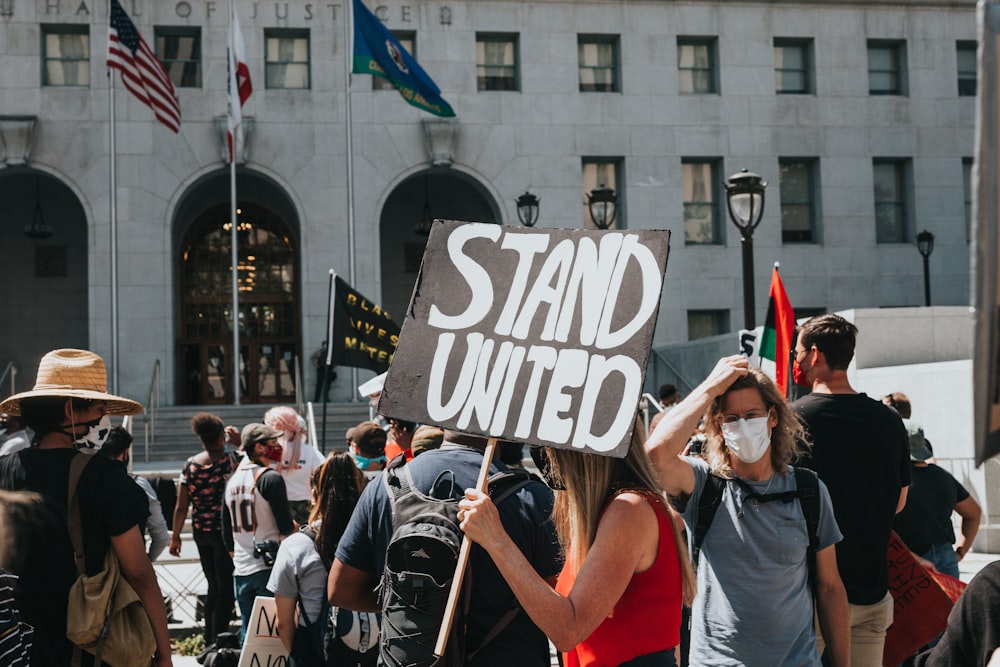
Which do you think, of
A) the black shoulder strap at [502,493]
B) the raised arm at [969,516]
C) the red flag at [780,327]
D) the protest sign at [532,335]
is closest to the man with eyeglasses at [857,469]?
the black shoulder strap at [502,493]

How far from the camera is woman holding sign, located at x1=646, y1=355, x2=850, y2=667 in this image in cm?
389

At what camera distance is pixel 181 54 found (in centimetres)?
2773

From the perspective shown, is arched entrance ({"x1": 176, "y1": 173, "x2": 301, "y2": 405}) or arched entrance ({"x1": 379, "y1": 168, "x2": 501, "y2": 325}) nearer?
arched entrance ({"x1": 176, "y1": 173, "x2": 301, "y2": 405})

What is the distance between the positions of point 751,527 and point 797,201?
2784cm

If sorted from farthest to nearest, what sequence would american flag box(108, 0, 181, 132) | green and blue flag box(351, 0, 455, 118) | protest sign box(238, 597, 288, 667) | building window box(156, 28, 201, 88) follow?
building window box(156, 28, 201, 88)
american flag box(108, 0, 181, 132)
green and blue flag box(351, 0, 455, 118)
protest sign box(238, 597, 288, 667)

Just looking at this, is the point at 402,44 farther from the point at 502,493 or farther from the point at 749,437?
the point at 502,493

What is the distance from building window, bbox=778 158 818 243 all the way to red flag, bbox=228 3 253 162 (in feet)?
49.0

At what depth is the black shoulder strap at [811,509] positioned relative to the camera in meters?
4.01

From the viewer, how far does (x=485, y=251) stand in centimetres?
353

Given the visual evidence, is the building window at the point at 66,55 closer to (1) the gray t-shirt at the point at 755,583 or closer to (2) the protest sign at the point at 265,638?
(2) the protest sign at the point at 265,638

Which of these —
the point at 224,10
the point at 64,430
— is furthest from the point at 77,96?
the point at 64,430

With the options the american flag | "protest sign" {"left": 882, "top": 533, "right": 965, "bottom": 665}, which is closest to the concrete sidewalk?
"protest sign" {"left": 882, "top": 533, "right": 965, "bottom": 665}

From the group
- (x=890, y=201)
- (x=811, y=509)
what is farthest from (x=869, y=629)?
(x=890, y=201)

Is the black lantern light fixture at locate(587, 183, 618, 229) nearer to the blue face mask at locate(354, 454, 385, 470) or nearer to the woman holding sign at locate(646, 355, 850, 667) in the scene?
the blue face mask at locate(354, 454, 385, 470)
